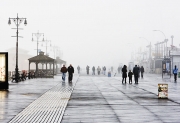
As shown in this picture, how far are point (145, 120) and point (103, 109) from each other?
3.10 m

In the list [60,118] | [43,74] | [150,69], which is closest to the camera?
[60,118]

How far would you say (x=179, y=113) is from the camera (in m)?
13.1

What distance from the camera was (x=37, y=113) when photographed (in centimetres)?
1310

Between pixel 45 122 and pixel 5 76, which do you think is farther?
pixel 5 76

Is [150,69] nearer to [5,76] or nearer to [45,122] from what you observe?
[5,76]

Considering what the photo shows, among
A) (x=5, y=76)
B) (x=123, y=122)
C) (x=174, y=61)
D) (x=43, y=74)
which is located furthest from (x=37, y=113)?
(x=174, y=61)

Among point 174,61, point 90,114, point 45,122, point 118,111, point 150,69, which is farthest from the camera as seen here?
point 150,69

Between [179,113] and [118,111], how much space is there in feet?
6.96

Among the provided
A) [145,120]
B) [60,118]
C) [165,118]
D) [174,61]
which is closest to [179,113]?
[165,118]

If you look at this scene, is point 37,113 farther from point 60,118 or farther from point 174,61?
point 174,61

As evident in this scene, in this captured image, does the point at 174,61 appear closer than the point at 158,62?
Yes

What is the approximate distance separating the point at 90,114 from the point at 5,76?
12949 millimetres

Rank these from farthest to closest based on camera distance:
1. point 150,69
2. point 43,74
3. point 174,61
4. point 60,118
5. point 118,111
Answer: point 150,69 → point 174,61 → point 43,74 → point 118,111 → point 60,118

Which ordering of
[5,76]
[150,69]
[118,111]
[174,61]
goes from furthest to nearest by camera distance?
[150,69] < [174,61] < [5,76] < [118,111]
